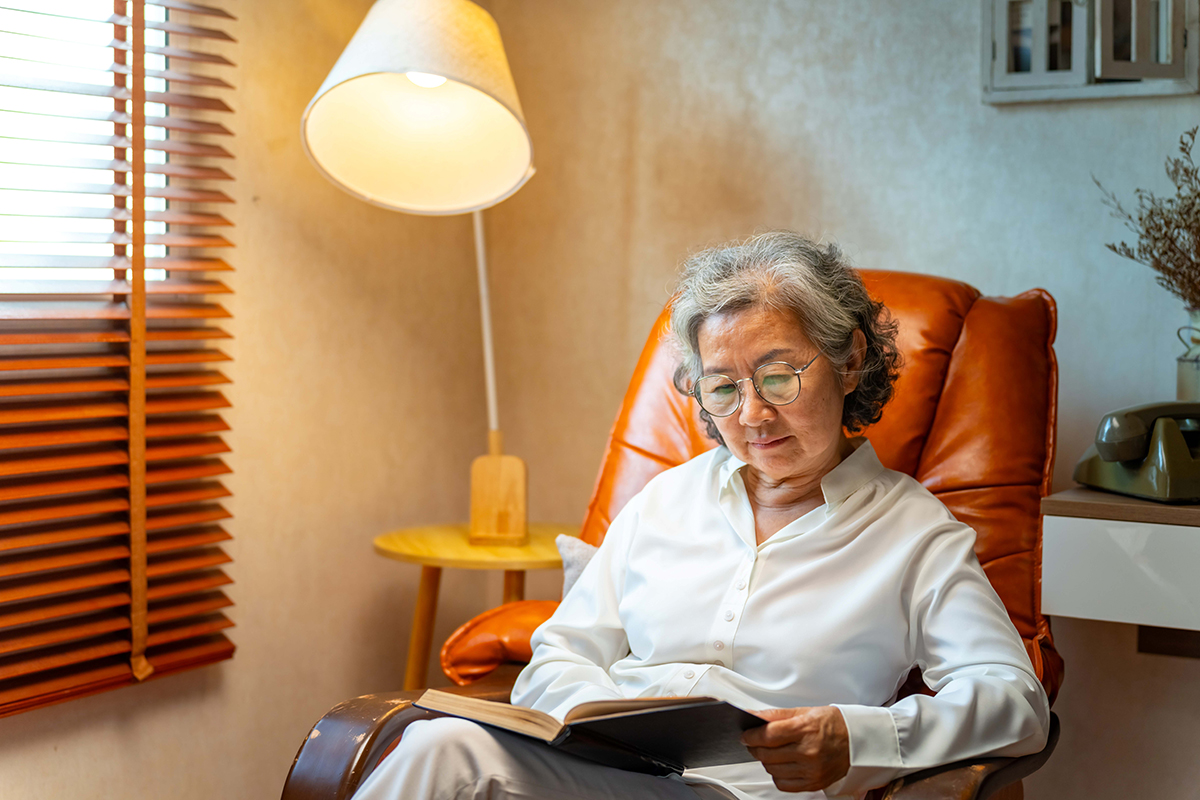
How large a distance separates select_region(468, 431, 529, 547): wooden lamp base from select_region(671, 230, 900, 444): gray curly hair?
0.76 meters

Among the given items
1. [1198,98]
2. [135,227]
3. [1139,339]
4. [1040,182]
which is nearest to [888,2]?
[1040,182]

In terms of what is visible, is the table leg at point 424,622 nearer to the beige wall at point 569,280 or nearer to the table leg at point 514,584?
the table leg at point 514,584

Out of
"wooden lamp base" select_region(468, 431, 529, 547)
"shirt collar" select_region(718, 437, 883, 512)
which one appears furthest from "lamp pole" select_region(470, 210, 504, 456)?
"shirt collar" select_region(718, 437, 883, 512)

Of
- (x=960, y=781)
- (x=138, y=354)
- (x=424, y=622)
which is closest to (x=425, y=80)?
(x=138, y=354)

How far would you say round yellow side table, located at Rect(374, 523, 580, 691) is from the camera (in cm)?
200

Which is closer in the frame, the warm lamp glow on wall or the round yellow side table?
the warm lamp glow on wall

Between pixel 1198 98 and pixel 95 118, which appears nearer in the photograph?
pixel 95 118

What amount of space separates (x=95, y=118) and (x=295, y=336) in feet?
1.92

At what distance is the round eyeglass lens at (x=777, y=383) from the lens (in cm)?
133

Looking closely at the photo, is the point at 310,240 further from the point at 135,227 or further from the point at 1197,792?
the point at 1197,792

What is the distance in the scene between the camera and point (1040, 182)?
202cm

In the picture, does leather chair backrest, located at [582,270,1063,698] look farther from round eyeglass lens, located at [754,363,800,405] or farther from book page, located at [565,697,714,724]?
book page, located at [565,697,714,724]

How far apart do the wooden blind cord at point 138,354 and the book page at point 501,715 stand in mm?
929

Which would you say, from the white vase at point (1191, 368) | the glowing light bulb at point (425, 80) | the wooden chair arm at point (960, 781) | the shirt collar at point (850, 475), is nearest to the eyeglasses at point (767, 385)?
the shirt collar at point (850, 475)
